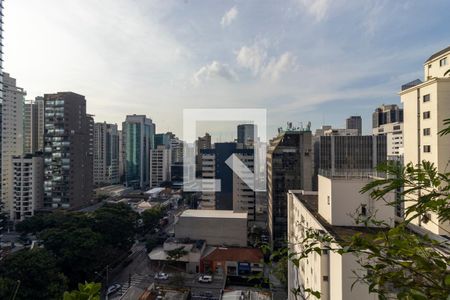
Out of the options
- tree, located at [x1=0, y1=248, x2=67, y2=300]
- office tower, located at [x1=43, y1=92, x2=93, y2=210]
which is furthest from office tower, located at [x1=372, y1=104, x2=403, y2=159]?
tree, located at [x1=0, y1=248, x2=67, y2=300]

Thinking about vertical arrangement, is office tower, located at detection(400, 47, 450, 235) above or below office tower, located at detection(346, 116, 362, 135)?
below

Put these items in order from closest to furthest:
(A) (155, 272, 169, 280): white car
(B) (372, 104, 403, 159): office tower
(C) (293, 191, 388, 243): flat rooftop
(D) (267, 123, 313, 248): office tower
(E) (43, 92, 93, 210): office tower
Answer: (C) (293, 191, 388, 243): flat rooftop < (A) (155, 272, 169, 280): white car < (D) (267, 123, 313, 248): office tower < (E) (43, 92, 93, 210): office tower < (B) (372, 104, 403, 159): office tower

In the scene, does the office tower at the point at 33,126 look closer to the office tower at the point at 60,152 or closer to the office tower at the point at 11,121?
the office tower at the point at 11,121

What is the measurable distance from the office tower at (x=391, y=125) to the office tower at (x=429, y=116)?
22.1 m

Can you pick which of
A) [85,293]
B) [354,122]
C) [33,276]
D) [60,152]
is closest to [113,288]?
[33,276]

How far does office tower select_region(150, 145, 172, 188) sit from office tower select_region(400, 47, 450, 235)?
3290 cm

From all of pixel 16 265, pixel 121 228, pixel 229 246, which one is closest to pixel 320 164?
pixel 229 246

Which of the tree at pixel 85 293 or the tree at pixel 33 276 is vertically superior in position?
the tree at pixel 85 293

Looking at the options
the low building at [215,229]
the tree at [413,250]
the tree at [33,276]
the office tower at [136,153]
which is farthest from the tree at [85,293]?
the office tower at [136,153]

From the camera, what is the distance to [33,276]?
297 inches

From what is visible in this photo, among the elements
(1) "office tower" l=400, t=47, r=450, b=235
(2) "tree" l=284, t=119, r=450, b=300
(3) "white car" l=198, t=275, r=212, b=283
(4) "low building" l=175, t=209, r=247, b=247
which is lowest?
(3) "white car" l=198, t=275, r=212, b=283

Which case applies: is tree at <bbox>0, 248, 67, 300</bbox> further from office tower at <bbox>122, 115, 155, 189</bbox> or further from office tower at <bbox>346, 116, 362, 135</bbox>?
office tower at <bbox>346, 116, 362, 135</bbox>

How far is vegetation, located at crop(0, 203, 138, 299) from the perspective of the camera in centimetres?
745

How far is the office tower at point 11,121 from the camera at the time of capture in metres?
24.9
